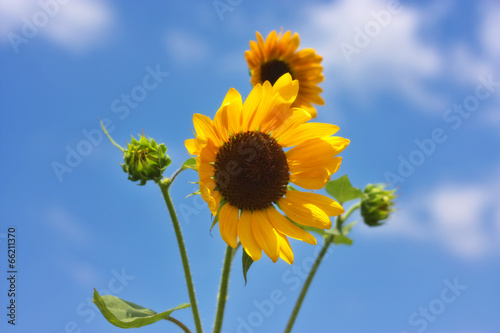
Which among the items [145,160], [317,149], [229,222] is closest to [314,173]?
[317,149]

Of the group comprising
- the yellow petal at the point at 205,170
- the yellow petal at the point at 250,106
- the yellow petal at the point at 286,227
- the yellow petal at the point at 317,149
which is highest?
the yellow petal at the point at 250,106

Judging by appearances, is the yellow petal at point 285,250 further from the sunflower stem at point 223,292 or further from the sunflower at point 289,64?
the sunflower at point 289,64

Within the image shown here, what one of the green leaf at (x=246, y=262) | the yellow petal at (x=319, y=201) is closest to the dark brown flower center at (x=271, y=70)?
the yellow petal at (x=319, y=201)

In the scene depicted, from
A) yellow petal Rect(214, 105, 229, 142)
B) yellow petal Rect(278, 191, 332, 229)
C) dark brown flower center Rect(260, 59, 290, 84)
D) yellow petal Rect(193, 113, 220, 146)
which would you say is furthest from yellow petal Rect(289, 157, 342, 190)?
dark brown flower center Rect(260, 59, 290, 84)

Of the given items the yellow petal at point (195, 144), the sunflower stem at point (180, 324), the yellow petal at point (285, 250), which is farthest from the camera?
the sunflower stem at point (180, 324)

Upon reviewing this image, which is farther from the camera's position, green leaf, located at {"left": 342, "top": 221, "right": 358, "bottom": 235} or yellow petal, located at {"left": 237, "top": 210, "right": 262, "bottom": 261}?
green leaf, located at {"left": 342, "top": 221, "right": 358, "bottom": 235}

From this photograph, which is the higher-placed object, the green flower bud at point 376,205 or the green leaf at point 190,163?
the green flower bud at point 376,205

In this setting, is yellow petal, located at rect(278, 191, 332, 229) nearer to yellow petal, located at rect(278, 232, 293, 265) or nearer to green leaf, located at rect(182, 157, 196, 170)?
yellow petal, located at rect(278, 232, 293, 265)
